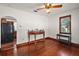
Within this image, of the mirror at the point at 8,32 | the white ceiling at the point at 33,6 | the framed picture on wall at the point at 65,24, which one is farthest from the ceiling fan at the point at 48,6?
the mirror at the point at 8,32

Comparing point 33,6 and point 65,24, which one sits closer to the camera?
point 33,6

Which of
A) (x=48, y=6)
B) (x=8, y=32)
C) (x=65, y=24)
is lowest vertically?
(x=8, y=32)

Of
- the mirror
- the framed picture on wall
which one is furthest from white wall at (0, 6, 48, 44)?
the framed picture on wall

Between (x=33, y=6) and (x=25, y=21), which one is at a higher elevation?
(x=33, y=6)

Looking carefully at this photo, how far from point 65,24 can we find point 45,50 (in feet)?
2.12

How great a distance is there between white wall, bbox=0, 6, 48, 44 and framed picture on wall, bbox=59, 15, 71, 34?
0.30 m

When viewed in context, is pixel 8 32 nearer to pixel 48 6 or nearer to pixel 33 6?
pixel 33 6

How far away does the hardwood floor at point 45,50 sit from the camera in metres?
1.54

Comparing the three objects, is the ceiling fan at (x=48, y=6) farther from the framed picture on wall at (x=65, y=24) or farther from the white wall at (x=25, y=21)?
the framed picture on wall at (x=65, y=24)

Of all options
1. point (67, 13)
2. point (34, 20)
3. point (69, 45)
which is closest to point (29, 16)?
point (34, 20)

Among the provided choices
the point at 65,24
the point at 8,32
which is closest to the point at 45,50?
the point at 65,24

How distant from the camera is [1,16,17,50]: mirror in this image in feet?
4.84

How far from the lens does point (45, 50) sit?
5.49ft

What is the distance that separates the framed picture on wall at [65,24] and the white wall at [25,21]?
11.7 inches
